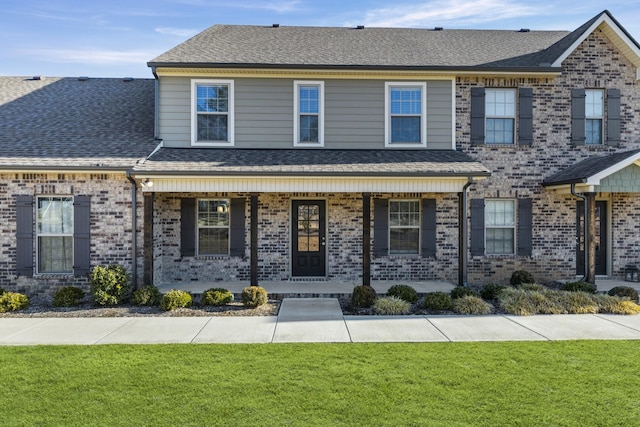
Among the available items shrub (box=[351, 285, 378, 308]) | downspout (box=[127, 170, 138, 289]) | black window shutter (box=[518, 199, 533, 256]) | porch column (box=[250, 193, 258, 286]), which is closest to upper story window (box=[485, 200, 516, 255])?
black window shutter (box=[518, 199, 533, 256])

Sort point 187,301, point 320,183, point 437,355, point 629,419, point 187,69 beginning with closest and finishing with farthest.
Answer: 1. point 629,419
2. point 437,355
3. point 187,301
4. point 320,183
5. point 187,69

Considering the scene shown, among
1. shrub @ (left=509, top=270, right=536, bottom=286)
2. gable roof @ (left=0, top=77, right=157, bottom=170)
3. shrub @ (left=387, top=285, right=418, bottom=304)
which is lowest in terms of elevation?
shrub @ (left=387, top=285, right=418, bottom=304)

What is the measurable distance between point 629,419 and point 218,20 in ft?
47.0

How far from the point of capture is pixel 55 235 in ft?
33.0

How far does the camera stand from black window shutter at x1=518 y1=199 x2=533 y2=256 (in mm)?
11719

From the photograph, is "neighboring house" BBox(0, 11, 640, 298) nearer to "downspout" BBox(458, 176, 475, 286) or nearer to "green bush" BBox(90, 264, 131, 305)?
"downspout" BBox(458, 176, 475, 286)

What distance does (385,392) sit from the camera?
479 cm

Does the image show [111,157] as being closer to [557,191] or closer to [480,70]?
[480,70]

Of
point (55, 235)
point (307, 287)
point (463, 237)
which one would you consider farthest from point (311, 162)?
point (55, 235)

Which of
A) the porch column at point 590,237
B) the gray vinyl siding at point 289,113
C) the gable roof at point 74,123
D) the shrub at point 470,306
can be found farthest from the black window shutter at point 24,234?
the porch column at point 590,237

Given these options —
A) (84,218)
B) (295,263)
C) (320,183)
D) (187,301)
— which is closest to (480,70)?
(320,183)

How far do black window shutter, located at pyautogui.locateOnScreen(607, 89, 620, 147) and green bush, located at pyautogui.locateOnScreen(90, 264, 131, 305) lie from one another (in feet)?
42.5

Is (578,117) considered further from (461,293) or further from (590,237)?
(461,293)

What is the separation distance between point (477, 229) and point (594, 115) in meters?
4.57
